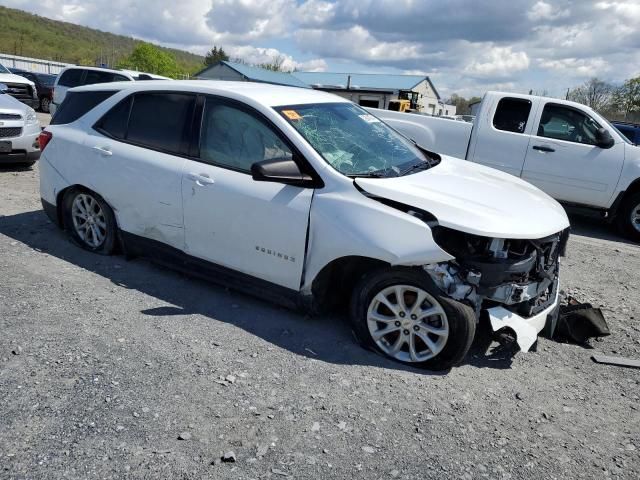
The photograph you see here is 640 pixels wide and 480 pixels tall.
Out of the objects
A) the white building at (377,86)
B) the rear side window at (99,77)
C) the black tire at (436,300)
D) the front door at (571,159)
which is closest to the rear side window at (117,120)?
the black tire at (436,300)

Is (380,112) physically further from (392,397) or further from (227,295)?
(392,397)

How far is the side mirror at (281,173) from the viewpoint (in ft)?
11.7

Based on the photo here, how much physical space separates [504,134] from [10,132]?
25.8 feet

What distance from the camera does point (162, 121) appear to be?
177 inches

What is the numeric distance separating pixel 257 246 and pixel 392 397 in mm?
1467

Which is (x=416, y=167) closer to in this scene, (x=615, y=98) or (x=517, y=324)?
(x=517, y=324)

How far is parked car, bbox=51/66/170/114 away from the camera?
14.4 metres

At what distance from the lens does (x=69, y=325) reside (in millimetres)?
3779

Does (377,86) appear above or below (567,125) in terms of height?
above

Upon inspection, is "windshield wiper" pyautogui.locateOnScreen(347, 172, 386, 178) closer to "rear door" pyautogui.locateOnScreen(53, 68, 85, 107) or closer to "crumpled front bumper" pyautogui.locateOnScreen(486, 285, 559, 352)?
"crumpled front bumper" pyautogui.locateOnScreen(486, 285, 559, 352)

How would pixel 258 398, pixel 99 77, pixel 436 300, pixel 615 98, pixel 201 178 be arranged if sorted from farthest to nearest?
1. pixel 615 98
2. pixel 99 77
3. pixel 201 178
4. pixel 436 300
5. pixel 258 398

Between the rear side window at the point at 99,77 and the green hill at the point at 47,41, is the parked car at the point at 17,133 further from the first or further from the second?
the green hill at the point at 47,41

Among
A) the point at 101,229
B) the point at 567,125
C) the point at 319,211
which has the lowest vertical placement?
the point at 101,229

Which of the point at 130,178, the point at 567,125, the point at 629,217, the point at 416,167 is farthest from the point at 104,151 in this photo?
the point at 629,217
